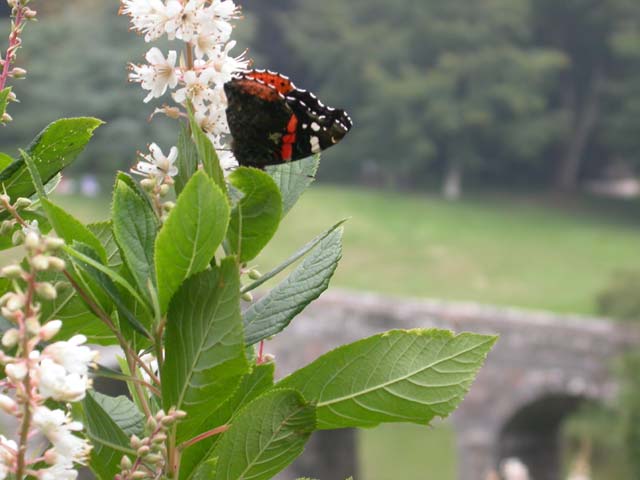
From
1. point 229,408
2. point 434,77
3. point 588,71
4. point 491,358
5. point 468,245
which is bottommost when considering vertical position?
point 468,245

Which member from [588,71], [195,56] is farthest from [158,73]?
[588,71]

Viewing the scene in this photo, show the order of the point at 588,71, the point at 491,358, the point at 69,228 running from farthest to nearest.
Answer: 1. the point at 588,71
2. the point at 491,358
3. the point at 69,228

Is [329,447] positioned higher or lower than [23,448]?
lower

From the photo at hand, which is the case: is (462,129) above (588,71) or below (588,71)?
below

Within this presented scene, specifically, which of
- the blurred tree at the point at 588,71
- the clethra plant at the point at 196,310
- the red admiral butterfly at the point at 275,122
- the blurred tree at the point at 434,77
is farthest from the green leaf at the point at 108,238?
the blurred tree at the point at 588,71

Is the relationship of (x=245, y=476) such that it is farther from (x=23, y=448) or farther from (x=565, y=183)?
(x=565, y=183)

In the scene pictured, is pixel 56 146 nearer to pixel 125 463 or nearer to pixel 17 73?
pixel 17 73

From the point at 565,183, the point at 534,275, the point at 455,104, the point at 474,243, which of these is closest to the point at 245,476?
the point at 534,275
